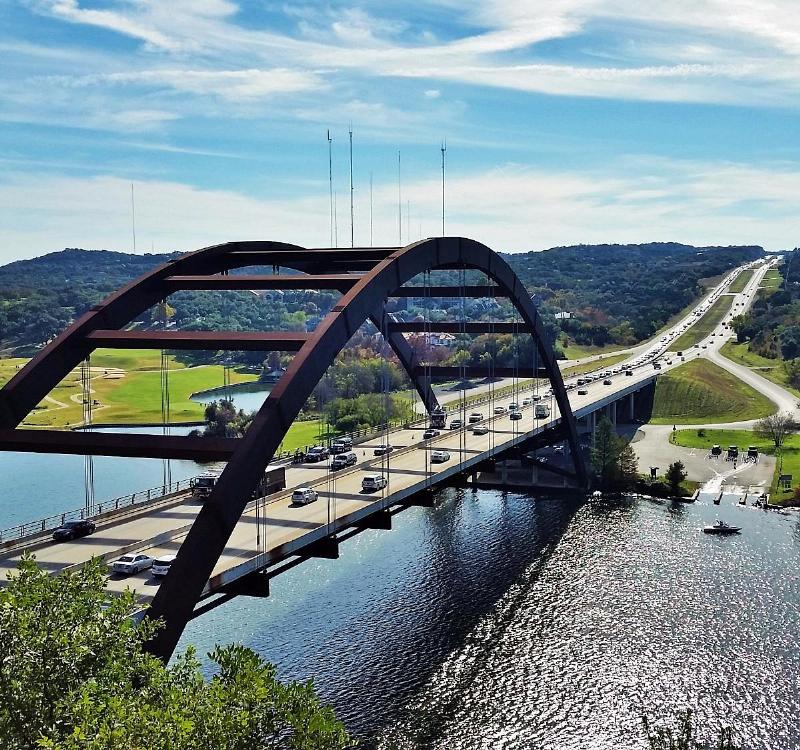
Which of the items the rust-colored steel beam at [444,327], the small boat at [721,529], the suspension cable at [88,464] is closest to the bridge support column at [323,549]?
the suspension cable at [88,464]

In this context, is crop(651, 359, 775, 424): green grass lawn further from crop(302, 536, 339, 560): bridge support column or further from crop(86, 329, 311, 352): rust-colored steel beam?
crop(86, 329, 311, 352): rust-colored steel beam

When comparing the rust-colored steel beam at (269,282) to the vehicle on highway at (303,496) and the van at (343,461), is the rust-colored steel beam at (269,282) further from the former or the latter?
the van at (343,461)

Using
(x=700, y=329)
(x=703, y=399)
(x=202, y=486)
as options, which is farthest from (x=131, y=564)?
(x=700, y=329)

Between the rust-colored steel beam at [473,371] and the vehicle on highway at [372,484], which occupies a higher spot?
the rust-colored steel beam at [473,371]

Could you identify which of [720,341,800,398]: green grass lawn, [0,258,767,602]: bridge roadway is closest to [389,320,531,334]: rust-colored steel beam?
[0,258,767,602]: bridge roadway

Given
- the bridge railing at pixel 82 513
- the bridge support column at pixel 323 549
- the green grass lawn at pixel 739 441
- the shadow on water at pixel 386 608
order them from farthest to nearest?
1. the green grass lawn at pixel 739 441
2. the shadow on water at pixel 386 608
3. the bridge support column at pixel 323 549
4. the bridge railing at pixel 82 513

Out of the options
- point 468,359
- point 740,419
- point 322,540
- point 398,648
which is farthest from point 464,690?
point 468,359

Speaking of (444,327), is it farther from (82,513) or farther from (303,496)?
(82,513)
